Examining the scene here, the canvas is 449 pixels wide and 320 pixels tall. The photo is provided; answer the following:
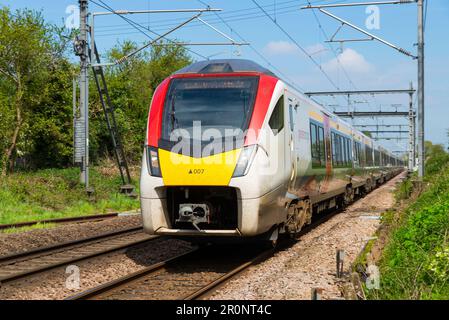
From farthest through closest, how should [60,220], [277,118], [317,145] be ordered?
[60,220] < [317,145] < [277,118]

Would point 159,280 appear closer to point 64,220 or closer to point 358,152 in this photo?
point 64,220

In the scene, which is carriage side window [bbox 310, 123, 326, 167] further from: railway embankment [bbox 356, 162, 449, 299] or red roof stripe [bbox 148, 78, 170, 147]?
red roof stripe [bbox 148, 78, 170, 147]

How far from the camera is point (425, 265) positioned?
6.95 metres

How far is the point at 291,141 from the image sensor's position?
10.4 metres

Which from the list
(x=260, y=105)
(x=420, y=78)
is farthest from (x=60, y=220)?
(x=420, y=78)

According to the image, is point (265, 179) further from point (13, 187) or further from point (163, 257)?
point (13, 187)

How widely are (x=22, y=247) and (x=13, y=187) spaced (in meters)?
9.33

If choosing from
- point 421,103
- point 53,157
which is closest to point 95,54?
point 53,157

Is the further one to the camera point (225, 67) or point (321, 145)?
point (321, 145)

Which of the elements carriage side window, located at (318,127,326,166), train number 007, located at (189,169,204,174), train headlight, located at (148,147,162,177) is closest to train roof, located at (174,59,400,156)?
train headlight, located at (148,147,162,177)

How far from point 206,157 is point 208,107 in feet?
3.19

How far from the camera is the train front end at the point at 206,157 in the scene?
28.9 ft

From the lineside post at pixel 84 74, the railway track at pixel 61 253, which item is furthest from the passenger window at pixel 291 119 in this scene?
the lineside post at pixel 84 74

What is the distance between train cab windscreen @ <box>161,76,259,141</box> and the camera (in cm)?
920
